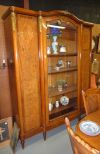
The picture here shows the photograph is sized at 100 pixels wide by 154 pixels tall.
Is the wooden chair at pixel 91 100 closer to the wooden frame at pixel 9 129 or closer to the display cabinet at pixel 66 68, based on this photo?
the display cabinet at pixel 66 68

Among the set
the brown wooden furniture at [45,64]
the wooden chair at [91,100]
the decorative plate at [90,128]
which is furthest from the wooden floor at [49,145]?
the decorative plate at [90,128]

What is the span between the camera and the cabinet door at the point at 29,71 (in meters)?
1.90

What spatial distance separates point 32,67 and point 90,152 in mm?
1461

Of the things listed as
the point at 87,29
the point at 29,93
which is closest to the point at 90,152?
the point at 29,93

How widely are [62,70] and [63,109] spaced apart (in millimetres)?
730

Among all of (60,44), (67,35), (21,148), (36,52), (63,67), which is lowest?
(21,148)

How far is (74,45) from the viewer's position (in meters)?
2.59

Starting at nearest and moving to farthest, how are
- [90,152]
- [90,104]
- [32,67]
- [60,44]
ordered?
[90,152] < [90,104] < [32,67] < [60,44]

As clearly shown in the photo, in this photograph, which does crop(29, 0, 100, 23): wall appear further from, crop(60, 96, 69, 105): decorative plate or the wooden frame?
the wooden frame

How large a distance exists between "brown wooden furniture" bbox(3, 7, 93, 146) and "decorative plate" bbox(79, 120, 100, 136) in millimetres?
993

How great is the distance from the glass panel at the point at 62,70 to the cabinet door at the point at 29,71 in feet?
1.05

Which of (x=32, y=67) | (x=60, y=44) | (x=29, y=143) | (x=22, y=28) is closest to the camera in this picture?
(x=22, y=28)

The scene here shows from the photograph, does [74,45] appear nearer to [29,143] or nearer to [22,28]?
[22,28]

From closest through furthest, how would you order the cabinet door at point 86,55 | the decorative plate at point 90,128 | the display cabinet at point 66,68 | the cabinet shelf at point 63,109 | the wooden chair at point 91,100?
the decorative plate at point 90,128 < the wooden chair at point 91,100 < the display cabinet at point 66,68 < the cabinet shelf at point 63,109 < the cabinet door at point 86,55
